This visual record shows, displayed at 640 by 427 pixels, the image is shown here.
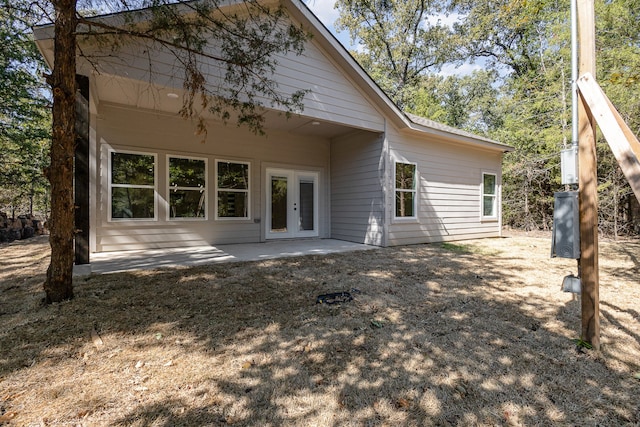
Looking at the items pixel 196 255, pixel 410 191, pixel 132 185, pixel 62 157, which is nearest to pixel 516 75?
pixel 410 191

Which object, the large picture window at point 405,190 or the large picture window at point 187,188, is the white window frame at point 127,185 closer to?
the large picture window at point 187,188

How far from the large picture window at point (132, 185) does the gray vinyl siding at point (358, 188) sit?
4.82 m

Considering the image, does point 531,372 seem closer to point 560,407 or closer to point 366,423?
point 560,407

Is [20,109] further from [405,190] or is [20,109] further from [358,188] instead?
[405,190]

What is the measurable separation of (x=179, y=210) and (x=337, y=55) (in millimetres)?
5137

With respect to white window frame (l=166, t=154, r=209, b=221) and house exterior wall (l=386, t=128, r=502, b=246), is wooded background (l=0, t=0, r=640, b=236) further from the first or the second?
white window frame (l=166, t=154, r=209, b=221)

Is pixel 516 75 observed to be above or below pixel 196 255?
above

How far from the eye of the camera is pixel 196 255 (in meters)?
6.07

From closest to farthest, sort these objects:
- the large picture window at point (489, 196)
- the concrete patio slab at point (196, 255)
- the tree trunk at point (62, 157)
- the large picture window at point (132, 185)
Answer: the tree trunk at point (62, 157) → the concrete patio slab at point (196, 255) → the large picture window at point (132, 185) → the large picture window at point (489, 196)

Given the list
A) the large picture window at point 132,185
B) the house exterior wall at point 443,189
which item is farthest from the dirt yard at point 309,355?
the house exterior wall at point 443,189

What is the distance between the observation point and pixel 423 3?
16812 mm

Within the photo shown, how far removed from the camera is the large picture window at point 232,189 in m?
7.63

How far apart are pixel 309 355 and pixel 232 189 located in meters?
6.15

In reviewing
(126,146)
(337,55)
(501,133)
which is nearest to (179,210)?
(126,146)
